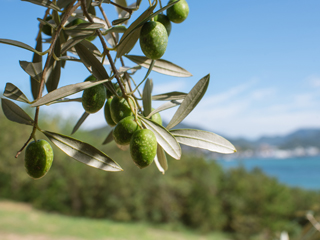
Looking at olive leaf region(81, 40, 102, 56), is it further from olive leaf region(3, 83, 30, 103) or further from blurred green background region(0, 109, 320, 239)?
blurred green background region(0, 109, 320, 239)

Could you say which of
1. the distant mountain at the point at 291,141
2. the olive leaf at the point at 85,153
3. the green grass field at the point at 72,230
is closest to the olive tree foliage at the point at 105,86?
the olive leaf at the point at 85,153

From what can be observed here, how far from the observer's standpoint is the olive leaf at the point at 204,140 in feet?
1.64

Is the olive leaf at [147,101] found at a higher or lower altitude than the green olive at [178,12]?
lower

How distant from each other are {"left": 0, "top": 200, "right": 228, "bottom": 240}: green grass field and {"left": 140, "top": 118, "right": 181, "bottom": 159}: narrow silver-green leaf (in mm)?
10568

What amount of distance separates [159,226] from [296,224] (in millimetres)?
6442

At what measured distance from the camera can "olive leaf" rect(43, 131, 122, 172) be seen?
1.57ft

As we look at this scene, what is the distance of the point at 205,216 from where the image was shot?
13.7 meters

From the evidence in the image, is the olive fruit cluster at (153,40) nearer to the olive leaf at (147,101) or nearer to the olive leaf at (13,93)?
the olive leaf at (147,101)

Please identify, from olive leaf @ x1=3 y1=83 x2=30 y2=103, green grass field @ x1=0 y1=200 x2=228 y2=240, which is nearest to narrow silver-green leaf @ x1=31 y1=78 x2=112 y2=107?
olive leaf @ x1=3 y1=83 x2=30 y2=103

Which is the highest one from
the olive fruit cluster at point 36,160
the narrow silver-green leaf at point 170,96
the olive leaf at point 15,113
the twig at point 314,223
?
the narrow silver-green leaf at point 170,96

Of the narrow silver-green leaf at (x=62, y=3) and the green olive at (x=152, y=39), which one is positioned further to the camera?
the narrow silver-green leaf at (x=62, y=3)

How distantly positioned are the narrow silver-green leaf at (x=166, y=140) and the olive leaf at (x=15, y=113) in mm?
223

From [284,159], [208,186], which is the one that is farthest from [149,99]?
[284,159]

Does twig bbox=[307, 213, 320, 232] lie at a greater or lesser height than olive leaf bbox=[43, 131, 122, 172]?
lesser
